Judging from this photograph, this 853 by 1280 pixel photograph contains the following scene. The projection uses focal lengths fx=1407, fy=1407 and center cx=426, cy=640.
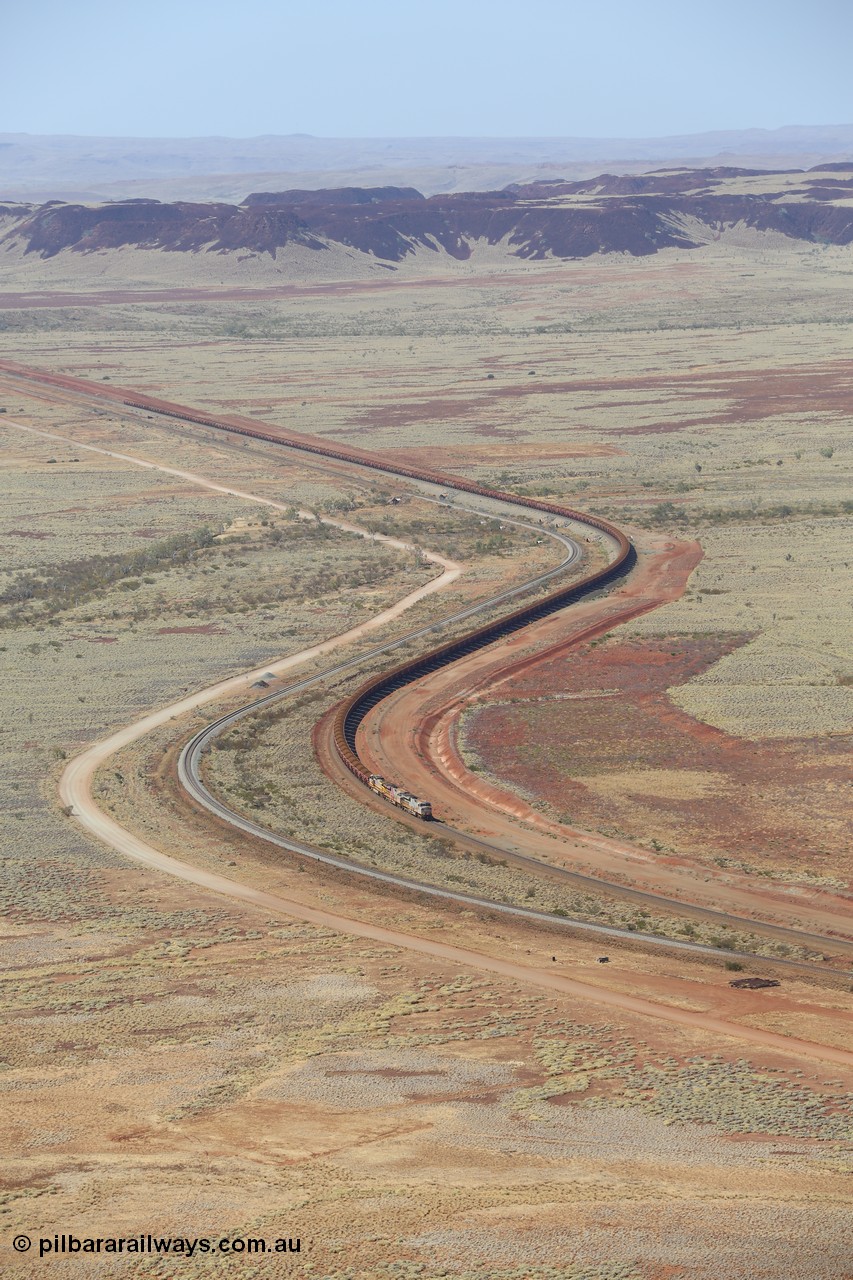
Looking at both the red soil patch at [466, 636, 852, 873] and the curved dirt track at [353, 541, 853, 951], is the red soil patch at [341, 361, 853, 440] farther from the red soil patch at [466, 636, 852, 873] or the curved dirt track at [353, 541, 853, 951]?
the red soil patch at [466, 636, 852, 873]

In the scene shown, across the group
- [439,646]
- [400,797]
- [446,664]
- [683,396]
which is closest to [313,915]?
[400,797]

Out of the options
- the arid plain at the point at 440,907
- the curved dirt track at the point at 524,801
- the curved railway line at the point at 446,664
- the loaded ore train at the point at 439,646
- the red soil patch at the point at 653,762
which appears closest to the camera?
the arid plain at the point at 440,907

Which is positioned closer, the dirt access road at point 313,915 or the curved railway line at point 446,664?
the dirt access road at point 313,915

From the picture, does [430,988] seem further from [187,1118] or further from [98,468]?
[98,468]

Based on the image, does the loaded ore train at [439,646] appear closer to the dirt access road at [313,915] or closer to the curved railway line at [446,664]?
the curved railway line at [446,664]

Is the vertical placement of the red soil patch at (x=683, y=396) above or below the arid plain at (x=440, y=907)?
above

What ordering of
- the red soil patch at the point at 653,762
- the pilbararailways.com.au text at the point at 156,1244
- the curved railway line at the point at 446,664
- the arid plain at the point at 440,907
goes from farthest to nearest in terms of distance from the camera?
the red soil patch at the point at 653,762 → the curved railway line at the point at 446,664 → the arid plain at the point at 440,907 → the pilbararailways.com.au text at the point at 156,1244

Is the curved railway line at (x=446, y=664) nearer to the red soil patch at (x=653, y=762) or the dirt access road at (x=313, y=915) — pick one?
the dirt access road at (x=313, y=915)

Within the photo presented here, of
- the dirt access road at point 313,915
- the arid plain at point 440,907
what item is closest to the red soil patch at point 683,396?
the arid plain at point 440,907
